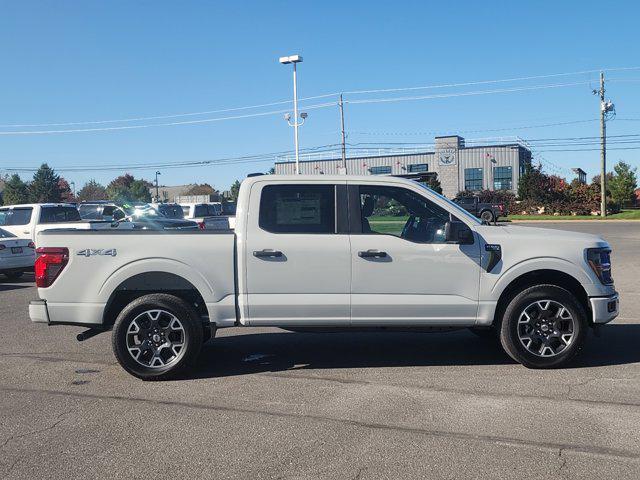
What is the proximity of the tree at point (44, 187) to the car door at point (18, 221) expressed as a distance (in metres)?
67.1

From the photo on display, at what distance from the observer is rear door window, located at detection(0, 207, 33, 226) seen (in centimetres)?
1712

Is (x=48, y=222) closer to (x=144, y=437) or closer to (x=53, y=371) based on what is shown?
(x=53, y=371)

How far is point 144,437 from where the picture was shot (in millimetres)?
4578

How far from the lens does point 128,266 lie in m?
6.04

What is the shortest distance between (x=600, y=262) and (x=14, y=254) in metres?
13.1

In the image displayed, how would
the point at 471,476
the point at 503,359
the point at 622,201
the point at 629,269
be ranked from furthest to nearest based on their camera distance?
the point at 622,201, the point at 629,269, the point at 503,359, the point at 471,476

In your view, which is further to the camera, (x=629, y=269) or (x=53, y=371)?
(x=629, y=269)

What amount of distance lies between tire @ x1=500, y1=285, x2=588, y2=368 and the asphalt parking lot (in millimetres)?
177

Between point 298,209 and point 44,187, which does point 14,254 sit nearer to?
point 298,209

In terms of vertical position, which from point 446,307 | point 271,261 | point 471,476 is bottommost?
point 471,476

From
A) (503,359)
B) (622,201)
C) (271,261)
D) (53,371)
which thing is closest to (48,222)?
(53,371)

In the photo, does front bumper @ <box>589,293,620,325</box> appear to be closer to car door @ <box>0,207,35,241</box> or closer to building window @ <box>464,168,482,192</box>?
car door @ <box>0,207,35,241</box>

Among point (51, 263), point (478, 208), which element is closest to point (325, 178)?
point (51, 263)

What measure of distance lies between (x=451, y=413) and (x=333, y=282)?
171 centimetres
